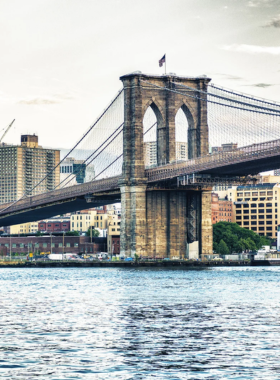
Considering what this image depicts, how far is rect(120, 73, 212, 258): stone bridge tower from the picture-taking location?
8612 centimetres

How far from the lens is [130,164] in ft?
283

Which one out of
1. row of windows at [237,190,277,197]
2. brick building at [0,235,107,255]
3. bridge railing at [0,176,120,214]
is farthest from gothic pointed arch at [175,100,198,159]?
row of windows at [237,190,277,197]

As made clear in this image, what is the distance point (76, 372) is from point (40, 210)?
82.6 metres

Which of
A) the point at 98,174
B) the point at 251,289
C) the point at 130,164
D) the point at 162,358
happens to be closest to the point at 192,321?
the point at 162,358

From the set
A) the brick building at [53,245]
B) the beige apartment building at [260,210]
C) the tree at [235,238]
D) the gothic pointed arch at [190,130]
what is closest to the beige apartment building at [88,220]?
the beige apartment building at [260,210]

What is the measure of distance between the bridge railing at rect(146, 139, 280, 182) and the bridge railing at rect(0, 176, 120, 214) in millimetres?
5617

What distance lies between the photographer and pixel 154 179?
84.3 m

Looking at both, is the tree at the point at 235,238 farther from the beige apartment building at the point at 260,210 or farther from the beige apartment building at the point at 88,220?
the beige apartment building at the point at 88,220

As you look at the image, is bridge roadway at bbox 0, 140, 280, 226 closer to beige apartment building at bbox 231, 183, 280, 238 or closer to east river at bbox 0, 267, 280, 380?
east river at bbox 0, 267, 280, 380

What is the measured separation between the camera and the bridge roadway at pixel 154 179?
69062mm

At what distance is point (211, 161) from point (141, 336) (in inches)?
1962

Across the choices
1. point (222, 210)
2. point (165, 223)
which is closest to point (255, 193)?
point (222, 210)

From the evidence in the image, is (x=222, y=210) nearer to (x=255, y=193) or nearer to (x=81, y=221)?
(x=255, y=193)

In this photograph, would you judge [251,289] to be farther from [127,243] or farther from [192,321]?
[127,243]
